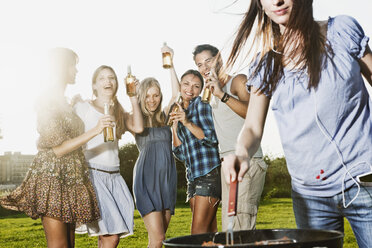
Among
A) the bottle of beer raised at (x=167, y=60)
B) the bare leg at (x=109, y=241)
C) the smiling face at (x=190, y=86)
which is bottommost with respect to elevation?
the bare leg at (x=109, y=241)

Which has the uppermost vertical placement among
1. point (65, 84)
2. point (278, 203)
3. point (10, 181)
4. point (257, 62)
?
point (65, 84)

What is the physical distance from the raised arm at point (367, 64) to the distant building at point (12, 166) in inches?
487

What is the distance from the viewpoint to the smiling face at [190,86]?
162 inches

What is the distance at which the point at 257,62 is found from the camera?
1604mm

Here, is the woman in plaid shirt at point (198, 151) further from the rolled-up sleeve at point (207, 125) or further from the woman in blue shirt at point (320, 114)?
the woman in blue shirt at point (320, 114)

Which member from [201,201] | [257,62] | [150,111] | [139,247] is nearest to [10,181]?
[139,247]

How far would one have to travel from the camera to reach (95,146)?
3.65 metres

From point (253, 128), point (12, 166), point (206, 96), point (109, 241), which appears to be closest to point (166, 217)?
point (109, 241)

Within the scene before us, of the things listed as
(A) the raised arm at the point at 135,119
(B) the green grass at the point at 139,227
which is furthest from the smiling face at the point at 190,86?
(B) the green grass at the point at 139,227

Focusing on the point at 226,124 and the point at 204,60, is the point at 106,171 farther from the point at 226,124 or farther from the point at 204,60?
the point at 204,60

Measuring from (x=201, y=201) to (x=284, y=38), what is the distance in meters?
2.08

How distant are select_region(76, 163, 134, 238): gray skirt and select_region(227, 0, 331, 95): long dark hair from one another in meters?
2.14

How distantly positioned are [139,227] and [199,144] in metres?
7.82

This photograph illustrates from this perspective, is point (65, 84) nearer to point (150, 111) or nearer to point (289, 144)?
point (150, 111)
